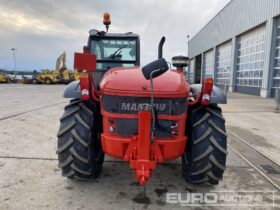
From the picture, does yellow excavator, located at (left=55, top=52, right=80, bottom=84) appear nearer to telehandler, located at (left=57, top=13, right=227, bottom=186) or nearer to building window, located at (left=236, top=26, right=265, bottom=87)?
building window, located at (left=236, top=26, right=265, bottom=87)

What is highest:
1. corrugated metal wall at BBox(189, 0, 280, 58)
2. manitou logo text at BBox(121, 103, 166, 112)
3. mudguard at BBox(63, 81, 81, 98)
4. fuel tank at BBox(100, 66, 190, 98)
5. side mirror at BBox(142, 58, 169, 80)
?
corrugated metal wall at BBox(189, 0, 280, 58)

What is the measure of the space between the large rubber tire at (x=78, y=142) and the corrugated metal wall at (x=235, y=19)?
1564 centimetres

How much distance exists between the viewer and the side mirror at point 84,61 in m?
2.71

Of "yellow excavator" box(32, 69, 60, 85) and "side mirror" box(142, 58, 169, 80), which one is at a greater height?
"side mirror" box(142, 58, 169, 80)

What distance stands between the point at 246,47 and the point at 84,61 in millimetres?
19186

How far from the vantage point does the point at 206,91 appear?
2.84 meters

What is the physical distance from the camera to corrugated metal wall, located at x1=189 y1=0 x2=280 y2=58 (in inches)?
633

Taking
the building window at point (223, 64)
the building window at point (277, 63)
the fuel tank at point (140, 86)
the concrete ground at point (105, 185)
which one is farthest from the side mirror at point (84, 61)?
the building window at point (223, 64)

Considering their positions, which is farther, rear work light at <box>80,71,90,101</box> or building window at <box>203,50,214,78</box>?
building window at <box>203,50,214,78</box>

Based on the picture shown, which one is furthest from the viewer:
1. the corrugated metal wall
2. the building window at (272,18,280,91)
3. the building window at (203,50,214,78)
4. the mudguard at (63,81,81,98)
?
the building window at (203,50,214,78)

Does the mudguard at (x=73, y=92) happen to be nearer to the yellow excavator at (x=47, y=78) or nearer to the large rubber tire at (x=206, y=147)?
the large rubber tire at (x=206, y=147)

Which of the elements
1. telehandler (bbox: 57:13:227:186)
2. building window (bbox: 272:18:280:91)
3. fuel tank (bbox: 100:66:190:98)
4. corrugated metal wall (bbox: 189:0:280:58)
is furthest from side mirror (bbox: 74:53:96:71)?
corrugated metal wall (bbox: 189:0:280:58)

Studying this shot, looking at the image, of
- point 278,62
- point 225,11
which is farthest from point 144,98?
point 225,11

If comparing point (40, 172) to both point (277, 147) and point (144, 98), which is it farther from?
point (277, 147)
